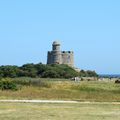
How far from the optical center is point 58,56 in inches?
4732

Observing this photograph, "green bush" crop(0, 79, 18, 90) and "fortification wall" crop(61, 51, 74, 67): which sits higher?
"fortification wall" crop(61, 51, 74, 67)

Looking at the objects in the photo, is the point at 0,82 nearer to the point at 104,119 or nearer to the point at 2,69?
the point at 104,119

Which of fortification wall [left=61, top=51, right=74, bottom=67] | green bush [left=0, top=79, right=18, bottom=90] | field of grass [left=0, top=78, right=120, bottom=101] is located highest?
fortification wall [left=61, top=51, right=74, bottom=67]

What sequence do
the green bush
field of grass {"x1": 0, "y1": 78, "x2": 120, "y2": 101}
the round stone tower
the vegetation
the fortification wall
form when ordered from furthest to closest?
1. the fortification wall
2. the round stone tower
3. the vegetation
4. the green bush
5. field of grass {"x1": 0, "y1": 78, "x2": 120, "y2": 101}

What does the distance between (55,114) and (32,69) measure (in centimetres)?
9125

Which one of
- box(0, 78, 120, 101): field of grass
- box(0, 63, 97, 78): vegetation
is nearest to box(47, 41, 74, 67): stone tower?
box(0, 63, 97, 78): vegetation

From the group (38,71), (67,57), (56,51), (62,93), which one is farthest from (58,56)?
(62,93)

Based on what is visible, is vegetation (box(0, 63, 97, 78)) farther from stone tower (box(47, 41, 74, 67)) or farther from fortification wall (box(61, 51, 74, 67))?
fortification wall (box(61, 51, 74, 67))

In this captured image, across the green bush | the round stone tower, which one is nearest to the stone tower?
the round stone tower

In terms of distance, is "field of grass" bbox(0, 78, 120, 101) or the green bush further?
the green bush

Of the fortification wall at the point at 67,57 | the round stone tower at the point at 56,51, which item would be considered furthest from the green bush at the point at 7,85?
the fortification wall at the point at 67,57

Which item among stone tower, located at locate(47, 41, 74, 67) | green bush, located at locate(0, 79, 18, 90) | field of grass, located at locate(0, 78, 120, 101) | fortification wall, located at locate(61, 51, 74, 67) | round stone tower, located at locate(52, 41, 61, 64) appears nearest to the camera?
field of grass, located at locate(0, 78, 120, 101)

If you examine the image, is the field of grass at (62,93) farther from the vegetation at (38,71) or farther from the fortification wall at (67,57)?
the fortification wall at (67,57)

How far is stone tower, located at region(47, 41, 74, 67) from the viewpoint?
119 metres
